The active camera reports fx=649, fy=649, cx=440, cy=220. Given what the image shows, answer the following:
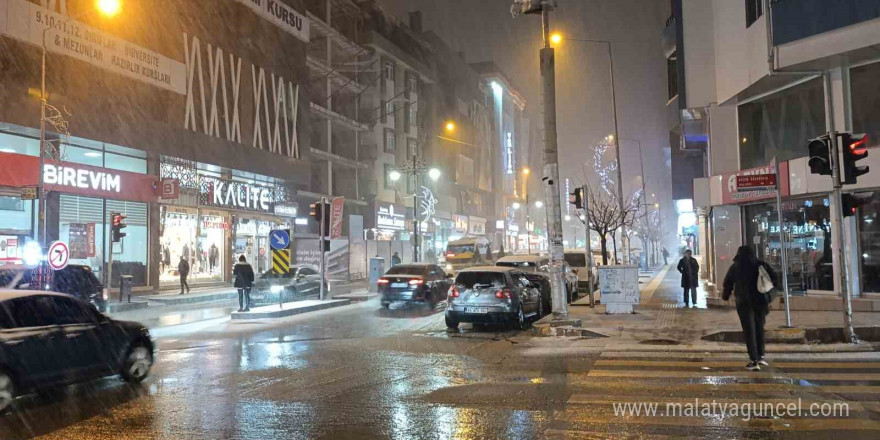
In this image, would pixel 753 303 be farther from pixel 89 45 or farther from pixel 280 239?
pixel 89 45

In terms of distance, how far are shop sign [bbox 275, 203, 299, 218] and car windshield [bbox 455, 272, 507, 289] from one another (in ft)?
82.6

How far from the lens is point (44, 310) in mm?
8453

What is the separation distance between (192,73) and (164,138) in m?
4.00

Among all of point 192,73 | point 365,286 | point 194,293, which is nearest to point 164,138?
point 192,73

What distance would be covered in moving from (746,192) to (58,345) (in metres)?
16.3

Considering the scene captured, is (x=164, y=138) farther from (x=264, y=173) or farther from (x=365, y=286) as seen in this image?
(x=365, y=286)

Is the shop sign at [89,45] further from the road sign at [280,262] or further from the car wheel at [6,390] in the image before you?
the car wheel at [6,390]

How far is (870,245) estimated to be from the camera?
16297 millimetres

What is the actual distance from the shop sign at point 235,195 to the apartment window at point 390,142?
2020 cm

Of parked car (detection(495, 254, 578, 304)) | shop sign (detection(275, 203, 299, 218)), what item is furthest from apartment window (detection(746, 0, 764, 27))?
shop sign (detection(275, 203, 299, 218))

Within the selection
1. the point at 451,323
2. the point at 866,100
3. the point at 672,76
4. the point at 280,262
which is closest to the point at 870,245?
the point at 866,100

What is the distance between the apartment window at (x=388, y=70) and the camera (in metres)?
56.0

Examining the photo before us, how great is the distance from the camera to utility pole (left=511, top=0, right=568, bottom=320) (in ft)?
47.7

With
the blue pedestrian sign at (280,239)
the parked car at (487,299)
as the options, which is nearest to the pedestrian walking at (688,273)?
the parked car at (487,299)
